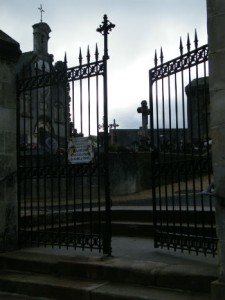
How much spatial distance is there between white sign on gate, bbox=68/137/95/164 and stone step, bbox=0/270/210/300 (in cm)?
176

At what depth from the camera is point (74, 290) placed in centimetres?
519

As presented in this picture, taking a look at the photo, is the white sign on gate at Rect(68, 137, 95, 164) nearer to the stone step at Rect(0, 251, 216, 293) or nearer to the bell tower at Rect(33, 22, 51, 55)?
the stone step at Rect(0, 251, 216, 293)

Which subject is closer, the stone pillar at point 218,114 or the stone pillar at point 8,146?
the stone pillar at point 218,114

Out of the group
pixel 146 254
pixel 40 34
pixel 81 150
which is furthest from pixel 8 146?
pixel 40 34

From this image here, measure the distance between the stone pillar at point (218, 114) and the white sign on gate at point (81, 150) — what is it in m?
2.55

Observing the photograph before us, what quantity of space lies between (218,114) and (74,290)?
8.77ft

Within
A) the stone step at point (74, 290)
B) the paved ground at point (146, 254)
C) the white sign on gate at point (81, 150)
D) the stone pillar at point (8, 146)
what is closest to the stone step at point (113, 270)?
the stone step at point (74, 290)

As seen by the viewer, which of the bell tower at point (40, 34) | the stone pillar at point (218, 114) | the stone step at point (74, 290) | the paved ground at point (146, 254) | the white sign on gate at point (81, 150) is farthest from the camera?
the bell tower at point (40, 34)

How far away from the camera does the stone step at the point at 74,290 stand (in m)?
4.76

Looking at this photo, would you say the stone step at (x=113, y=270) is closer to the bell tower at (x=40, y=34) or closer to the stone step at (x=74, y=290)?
the stone step at (x=74, y=290)

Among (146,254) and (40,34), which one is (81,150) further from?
(40,34)

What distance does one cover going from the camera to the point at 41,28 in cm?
4081

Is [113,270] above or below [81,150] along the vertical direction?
below

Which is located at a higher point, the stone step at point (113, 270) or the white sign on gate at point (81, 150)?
the white sign on gate at point (81, 150)
